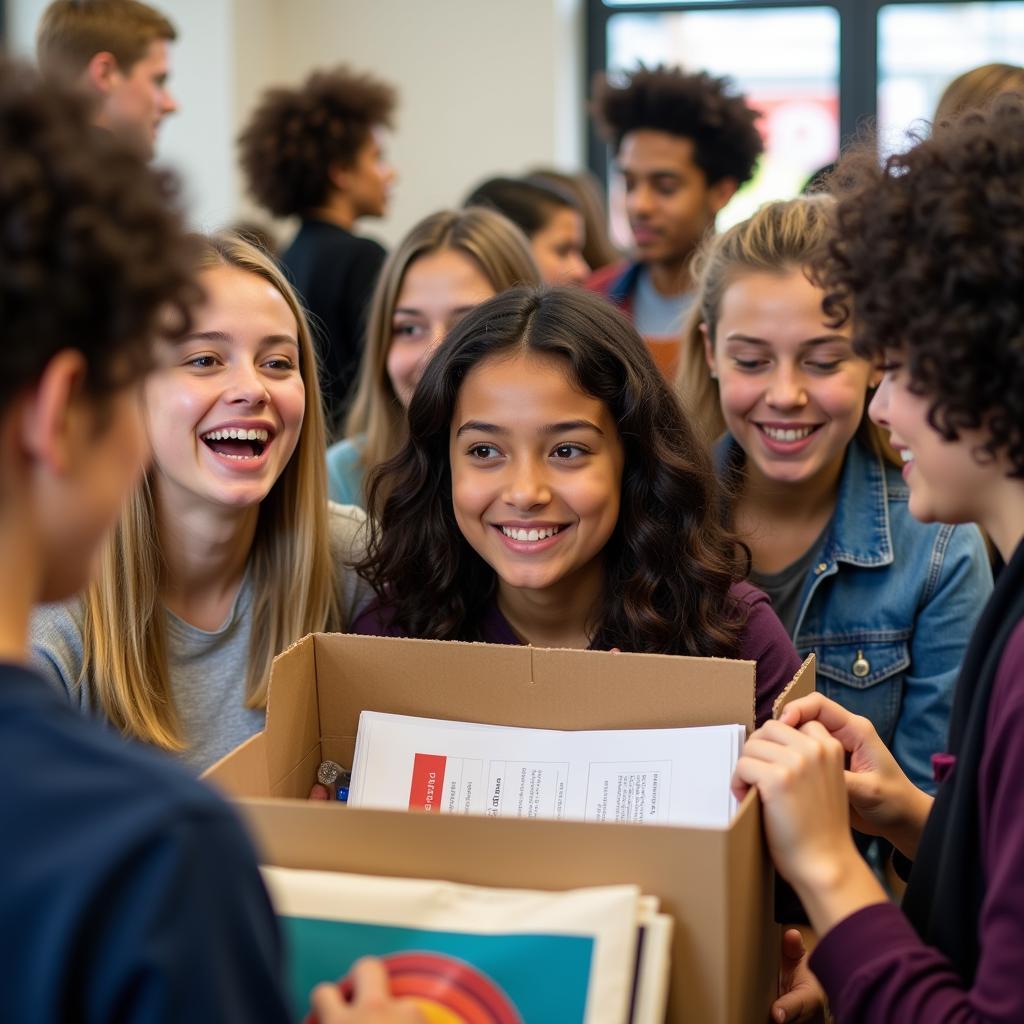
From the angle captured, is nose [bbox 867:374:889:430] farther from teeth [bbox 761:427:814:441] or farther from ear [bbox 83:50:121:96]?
ear [bbox 83:50:121:96]

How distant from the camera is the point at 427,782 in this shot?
1.27m

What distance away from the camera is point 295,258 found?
3238mm

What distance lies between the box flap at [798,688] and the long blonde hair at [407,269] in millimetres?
1237

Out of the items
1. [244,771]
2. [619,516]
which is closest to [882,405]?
[619,516]

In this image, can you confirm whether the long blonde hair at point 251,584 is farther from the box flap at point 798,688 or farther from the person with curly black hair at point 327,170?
the person with curly black hair at point 327,170

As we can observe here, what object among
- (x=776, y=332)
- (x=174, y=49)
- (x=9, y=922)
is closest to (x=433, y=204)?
(x=174, y=49)

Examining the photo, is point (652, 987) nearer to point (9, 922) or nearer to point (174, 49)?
point (9, 922)

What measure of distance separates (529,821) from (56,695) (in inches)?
15.0

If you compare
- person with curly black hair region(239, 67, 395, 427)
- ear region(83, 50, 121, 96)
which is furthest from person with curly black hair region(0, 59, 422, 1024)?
ear region(83, 50, 121, 96)

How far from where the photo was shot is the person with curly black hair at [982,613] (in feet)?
2.90

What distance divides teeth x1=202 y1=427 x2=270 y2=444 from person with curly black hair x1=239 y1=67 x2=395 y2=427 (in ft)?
5.03

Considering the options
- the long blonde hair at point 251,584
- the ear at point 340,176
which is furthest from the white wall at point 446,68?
the long blonde hair at point 251,584

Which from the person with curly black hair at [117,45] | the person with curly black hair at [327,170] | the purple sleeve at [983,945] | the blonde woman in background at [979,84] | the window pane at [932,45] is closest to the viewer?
the purple sleeve at [983,945]

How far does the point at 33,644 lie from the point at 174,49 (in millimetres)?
3542
